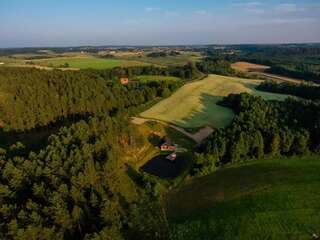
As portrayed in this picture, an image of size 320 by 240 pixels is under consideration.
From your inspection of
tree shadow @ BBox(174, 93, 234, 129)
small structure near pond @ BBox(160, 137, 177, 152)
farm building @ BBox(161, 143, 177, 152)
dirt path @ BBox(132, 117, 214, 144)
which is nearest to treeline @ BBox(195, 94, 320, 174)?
small structure near pond @ BBox(160, 137, 177, 152)

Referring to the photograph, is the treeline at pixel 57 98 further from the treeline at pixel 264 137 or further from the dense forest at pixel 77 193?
the treeline at pixel 264 137

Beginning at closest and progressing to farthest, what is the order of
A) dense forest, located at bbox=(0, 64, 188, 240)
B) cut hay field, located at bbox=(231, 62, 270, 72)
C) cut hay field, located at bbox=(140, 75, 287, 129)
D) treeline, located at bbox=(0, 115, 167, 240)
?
treeline, located at bbox=(0, 115, 167, 240), dense forest, located at bbox=(0, 64, 188, 240), cut hay field, located at bbox=(140, 75, 287, 129), cut hay field, located at bbox=(231, 62, 270, 72)

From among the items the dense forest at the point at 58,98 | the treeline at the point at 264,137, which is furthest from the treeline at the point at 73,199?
the dense forest at the point at 58,98

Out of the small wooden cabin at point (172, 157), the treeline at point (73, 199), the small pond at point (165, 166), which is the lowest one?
the small pond at point (165, 166)

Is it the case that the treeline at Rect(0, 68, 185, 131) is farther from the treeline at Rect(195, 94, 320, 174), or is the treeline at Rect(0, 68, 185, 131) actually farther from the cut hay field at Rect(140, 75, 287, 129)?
the treeline at Rect(195, 94, 320, 174)

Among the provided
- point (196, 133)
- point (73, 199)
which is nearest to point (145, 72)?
point (196, 133)

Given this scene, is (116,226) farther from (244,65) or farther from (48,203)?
(244,65)
